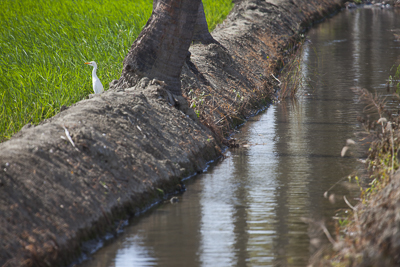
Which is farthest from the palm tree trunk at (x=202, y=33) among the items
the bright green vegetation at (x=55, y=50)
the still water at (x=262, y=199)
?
the still water at (x=262, y=199)

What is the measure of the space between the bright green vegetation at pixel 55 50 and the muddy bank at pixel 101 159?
3.49 ft

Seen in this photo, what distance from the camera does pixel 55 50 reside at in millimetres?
9578

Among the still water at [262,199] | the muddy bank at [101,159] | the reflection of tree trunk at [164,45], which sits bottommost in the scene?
the still water at [262,199]

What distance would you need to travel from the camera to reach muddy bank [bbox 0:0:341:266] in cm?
412

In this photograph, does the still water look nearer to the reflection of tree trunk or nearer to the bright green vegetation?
the reflection of tree trunk

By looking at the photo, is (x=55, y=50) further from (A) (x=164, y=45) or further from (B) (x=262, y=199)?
(B) (x=262, y=199)

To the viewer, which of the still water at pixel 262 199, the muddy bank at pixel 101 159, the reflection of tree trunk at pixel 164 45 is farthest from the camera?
the reflection of tree trunk at pixel 164 45

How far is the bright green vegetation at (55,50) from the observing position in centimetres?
695

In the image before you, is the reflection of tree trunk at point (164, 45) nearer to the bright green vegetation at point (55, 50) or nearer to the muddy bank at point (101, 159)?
the muddy bank at point (101, 159)

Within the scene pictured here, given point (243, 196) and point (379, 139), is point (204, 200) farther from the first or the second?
point (379, 139)

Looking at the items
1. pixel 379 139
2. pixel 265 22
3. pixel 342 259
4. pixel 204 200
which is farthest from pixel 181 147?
pixel 265 22

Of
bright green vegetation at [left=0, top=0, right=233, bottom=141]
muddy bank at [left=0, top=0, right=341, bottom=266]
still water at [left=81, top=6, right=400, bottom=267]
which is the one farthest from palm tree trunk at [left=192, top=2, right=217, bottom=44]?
still water at [left=81, top=6, right=400, bottom=267]

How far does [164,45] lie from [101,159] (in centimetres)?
241

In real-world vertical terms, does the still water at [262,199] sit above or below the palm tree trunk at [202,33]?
below
